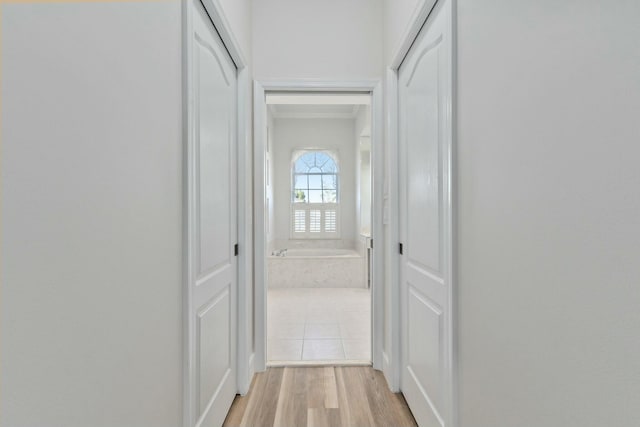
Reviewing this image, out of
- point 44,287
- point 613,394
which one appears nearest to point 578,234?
point 613,394

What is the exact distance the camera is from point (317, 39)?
250 cm

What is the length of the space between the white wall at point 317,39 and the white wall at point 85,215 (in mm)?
1416

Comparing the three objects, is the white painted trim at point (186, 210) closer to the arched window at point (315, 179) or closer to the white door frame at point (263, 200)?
the white door frame at point (263, 200)

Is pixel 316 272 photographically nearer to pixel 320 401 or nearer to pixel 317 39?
pixel 320 401

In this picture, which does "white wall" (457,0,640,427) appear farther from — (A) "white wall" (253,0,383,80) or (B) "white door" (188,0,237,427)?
(A) "white wall" (253,0,383,80)

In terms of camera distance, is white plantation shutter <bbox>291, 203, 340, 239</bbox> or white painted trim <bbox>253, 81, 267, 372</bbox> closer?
white painted trim <bbox>253, 81, 267, 372</bbox>

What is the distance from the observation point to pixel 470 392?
47.7 inches

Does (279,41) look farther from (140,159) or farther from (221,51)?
(140,159)

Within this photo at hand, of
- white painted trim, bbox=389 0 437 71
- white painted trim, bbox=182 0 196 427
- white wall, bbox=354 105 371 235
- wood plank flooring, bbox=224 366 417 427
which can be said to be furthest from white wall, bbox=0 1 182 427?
white wall, bbox=354 105 371 235

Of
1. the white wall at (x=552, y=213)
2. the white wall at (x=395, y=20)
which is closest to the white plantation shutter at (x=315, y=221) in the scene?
the white wall at (x=395, y=20)

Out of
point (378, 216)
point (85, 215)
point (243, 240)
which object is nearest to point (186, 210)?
point (85, 215)

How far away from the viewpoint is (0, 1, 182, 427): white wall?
58cm

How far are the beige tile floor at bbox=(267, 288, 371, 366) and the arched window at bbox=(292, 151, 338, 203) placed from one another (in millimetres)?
2119

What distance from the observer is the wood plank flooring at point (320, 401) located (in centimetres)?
189
